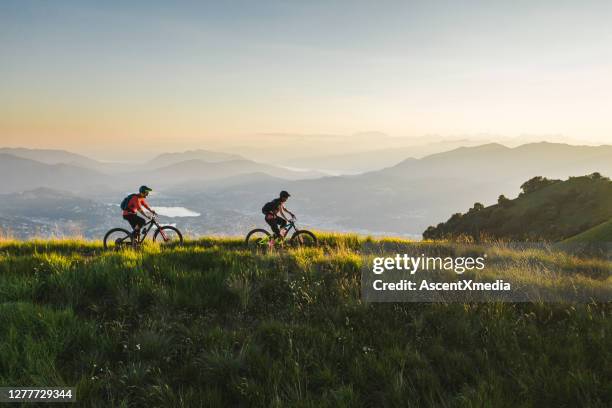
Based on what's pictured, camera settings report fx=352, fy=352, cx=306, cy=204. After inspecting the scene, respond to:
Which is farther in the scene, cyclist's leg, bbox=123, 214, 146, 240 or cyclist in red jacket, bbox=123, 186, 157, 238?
cyclist's leg, bbox=123, 214, 146, 240

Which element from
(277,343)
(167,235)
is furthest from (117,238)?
(277,343)

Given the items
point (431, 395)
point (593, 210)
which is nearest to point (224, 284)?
point (431, 395)

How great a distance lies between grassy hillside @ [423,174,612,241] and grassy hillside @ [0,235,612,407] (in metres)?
41.9

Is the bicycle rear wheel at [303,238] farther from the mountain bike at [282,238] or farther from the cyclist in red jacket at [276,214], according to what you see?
the cyclist in red jacket at [276,214]

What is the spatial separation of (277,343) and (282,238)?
290 inches

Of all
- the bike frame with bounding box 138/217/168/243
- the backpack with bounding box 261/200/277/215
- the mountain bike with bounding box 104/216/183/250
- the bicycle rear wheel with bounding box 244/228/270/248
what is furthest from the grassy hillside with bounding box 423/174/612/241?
the bike frame with bounding box 138/217/168/243

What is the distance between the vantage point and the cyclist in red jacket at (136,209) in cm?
1227

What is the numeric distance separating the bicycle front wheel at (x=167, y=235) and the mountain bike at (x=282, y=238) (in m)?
2.66

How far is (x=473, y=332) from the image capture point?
4969 millimetres

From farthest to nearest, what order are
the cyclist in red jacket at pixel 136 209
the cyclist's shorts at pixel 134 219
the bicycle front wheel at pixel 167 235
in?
1. the bicycle front wheel at pixel 167 235
2. the cyclist's shorts at pixel 134 219
3. the cyclist in red jacket at pixel 136 209

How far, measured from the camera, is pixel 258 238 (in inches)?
486

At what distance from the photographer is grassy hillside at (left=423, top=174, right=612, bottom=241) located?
49.3 m

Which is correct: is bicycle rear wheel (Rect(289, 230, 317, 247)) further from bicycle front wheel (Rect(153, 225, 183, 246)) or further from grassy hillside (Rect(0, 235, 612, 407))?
grassy hillside (Rect(0, 235, 612, 407))

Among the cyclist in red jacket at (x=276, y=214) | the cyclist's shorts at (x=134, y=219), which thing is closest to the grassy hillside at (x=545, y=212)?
the cyclist in red jacket at (x=276, y=214)
